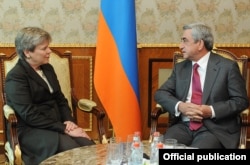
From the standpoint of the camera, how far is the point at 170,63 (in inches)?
159

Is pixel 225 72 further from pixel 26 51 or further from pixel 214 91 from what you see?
pixel 26 51

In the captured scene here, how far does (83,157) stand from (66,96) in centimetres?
104

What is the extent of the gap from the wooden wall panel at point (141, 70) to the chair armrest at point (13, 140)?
3.89 feet

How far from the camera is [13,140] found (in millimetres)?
2693

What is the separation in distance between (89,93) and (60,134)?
3.97ft

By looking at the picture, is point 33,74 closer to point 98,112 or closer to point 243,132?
point 98,112

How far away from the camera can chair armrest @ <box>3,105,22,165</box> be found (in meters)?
2.63

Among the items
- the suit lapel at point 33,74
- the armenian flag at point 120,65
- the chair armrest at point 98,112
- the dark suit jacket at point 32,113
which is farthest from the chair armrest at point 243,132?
the suit lapel at point 33,74

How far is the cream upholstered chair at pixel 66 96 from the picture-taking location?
106 inches

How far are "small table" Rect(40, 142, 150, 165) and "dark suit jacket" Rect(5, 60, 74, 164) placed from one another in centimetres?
37

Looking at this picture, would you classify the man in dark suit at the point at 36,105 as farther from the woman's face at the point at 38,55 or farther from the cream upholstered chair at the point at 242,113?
the cream upholstered chair at the point at 242,113

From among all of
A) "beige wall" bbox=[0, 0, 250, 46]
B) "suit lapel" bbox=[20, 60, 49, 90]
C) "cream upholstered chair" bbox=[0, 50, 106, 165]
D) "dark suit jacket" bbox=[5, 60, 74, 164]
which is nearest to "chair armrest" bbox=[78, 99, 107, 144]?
"cream upholstered chair" bbox=[0, 50, 106, 165]

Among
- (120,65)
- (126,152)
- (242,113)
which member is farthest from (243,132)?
(126,152)

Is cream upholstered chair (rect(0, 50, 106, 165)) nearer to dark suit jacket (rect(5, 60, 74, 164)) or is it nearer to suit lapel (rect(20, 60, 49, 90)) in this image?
dark suit jacket (rect(5, 60, 74, 164))
